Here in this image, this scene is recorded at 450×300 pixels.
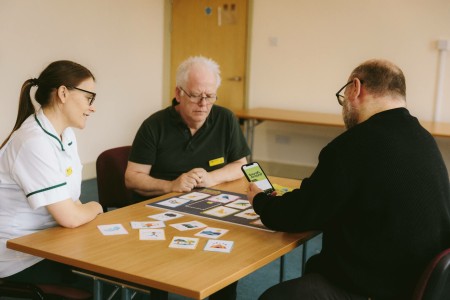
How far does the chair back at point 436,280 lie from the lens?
1.54m

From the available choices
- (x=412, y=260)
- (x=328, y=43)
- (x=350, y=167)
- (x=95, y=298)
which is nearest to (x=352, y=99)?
(x=350, y=167)

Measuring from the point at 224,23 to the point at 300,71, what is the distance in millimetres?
1168

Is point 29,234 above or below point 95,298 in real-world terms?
above

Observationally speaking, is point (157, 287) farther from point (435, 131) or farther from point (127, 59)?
point (127, 59)

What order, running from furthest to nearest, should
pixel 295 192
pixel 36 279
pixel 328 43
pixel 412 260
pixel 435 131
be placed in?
pixel 328 43 → pixel 435 131 → pixel 36 279 → pixel 295 192 → pixel 412 260

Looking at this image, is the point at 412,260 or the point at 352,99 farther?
the point at 352,99

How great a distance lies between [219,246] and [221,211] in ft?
1.42

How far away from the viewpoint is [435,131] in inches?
194

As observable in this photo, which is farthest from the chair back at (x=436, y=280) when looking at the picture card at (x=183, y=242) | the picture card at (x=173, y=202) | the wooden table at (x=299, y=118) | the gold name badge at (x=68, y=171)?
the wooden table at (x=299, y=118)

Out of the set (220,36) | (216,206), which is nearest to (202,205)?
(216,206)

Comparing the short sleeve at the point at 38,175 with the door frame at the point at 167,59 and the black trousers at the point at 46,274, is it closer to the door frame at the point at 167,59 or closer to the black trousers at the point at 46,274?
the black trousers at the point at 46,274

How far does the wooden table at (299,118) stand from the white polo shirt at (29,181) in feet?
12.0

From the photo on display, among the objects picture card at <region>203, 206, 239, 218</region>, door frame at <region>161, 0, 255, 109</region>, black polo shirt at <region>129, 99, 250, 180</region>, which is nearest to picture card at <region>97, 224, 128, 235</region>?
picture card at <region>203, 206, 239, 218</region>

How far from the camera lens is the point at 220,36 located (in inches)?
269
